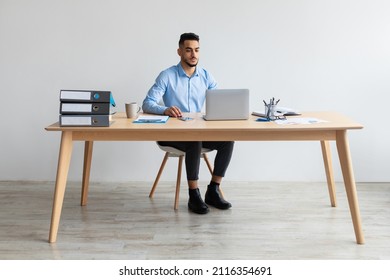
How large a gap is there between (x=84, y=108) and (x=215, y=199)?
1135mm

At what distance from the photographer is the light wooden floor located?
256 cm

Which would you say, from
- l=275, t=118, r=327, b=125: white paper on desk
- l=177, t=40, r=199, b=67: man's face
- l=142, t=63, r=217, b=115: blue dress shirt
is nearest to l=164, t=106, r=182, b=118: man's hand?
l=142, t=63, r=217, b=115: blue dress shirt

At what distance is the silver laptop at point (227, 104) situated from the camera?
9.06 ft

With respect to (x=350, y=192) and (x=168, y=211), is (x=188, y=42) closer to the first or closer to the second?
(x=168, y=211)

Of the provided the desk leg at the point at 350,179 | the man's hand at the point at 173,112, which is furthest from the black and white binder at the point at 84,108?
the desk leg at the point at 350,179

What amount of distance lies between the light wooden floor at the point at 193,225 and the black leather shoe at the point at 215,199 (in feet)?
0.29

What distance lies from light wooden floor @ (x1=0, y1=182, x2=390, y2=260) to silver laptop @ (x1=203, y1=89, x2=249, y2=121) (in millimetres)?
658

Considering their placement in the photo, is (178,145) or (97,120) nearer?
(97,120)

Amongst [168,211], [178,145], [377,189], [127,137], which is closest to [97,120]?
[127,137]

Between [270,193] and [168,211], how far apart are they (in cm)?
85

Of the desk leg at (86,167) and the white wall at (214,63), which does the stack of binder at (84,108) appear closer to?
the desk leg at (86,167)

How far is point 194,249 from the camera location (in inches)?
102

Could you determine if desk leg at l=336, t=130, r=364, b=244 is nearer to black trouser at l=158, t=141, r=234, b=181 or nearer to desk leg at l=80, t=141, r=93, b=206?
black trouser at l=158, t=141, r=234, b=181

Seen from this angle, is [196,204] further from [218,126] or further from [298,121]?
[298,121]
